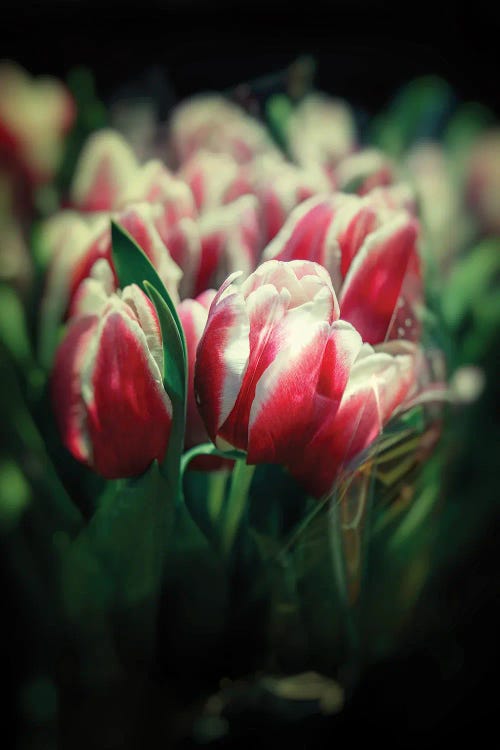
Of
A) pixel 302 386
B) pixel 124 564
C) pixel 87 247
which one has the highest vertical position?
pixel 87 247

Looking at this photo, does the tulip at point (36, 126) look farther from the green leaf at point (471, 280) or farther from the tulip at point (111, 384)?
the green leaf at point (471, 280)

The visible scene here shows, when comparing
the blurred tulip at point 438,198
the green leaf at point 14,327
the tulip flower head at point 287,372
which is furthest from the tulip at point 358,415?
the green leaf at point 14,327

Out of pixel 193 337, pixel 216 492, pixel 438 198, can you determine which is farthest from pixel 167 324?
pixel 438 198

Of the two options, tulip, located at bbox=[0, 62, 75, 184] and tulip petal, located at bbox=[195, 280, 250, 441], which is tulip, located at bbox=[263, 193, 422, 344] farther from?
tulip, located at bbox=[0, 62, 75, 184]

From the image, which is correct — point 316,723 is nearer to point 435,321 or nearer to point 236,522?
point 236,522

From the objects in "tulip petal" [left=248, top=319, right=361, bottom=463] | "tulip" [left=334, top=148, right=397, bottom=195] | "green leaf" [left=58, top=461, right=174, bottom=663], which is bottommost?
"green leaf" [left=58, top=461, right=174, bottom=663]

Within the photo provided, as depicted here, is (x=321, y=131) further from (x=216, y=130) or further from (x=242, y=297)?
(x=242, y=297)

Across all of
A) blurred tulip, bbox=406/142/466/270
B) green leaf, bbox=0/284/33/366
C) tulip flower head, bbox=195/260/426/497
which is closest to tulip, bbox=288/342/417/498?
tulip flower head, bbox=195/260/426/497
